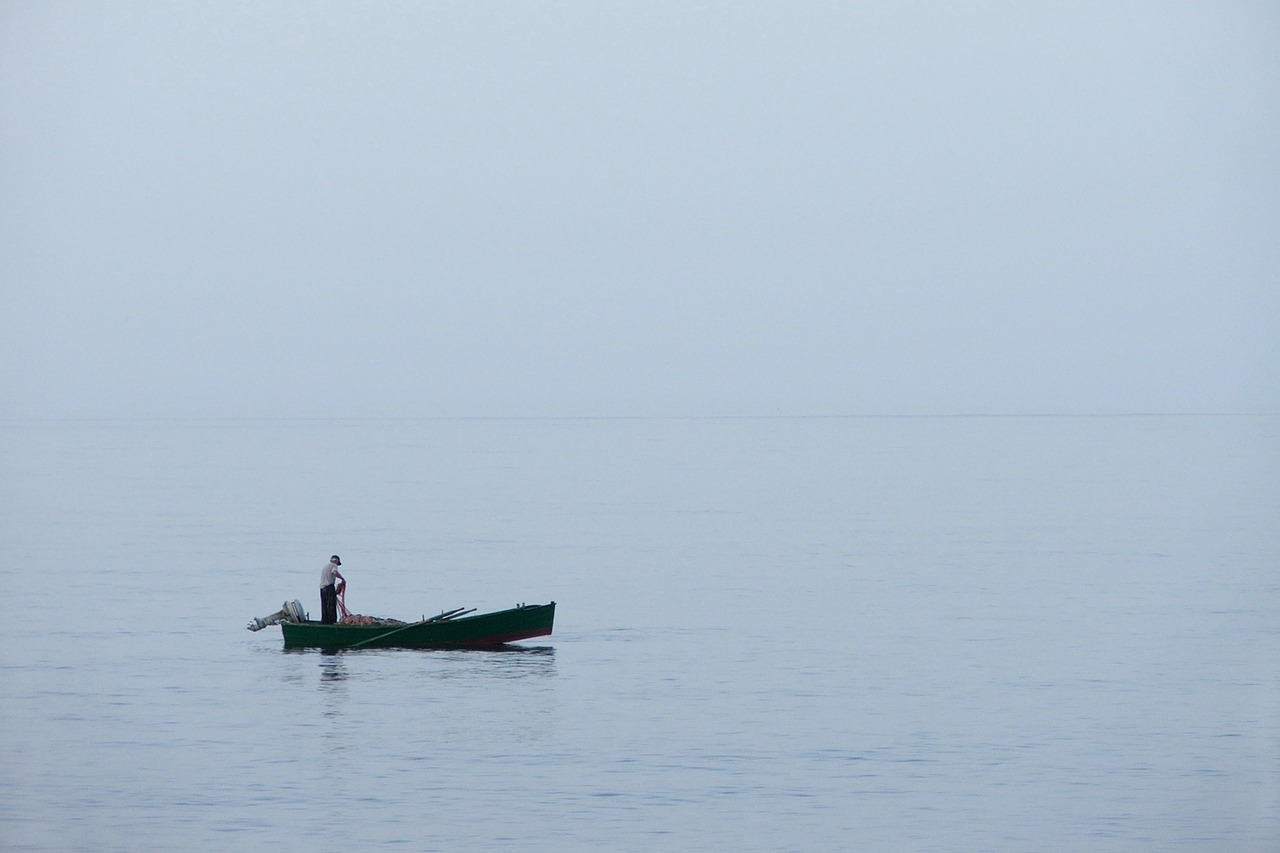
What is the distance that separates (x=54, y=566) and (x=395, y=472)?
80.8 metres

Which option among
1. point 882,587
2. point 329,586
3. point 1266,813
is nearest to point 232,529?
point 882,587

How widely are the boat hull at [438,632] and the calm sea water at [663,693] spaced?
0.51 metres

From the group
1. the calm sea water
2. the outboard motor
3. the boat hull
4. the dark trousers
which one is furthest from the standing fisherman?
the calm sea water

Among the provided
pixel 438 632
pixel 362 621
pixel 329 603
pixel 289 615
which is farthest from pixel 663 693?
pixel 289 615

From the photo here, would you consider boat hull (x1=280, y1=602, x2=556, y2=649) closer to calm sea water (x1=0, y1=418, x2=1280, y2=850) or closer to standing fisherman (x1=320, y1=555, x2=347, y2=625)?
standing fisherman (x1=320, y1=555, x2=347, y2=625)

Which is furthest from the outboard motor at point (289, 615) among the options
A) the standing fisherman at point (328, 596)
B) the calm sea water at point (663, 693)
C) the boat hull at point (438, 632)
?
the calm sea water at point (663, 693)

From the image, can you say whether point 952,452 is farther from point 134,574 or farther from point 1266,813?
point 1266,813

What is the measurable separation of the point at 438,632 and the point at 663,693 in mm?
6964

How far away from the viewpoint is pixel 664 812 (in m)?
22.7

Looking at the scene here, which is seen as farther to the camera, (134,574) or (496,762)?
(134,574)

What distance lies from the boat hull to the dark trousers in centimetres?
28

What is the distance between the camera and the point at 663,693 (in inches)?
1261

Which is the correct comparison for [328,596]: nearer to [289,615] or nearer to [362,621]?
[362,621]

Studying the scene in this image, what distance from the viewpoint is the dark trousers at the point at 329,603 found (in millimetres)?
36688
